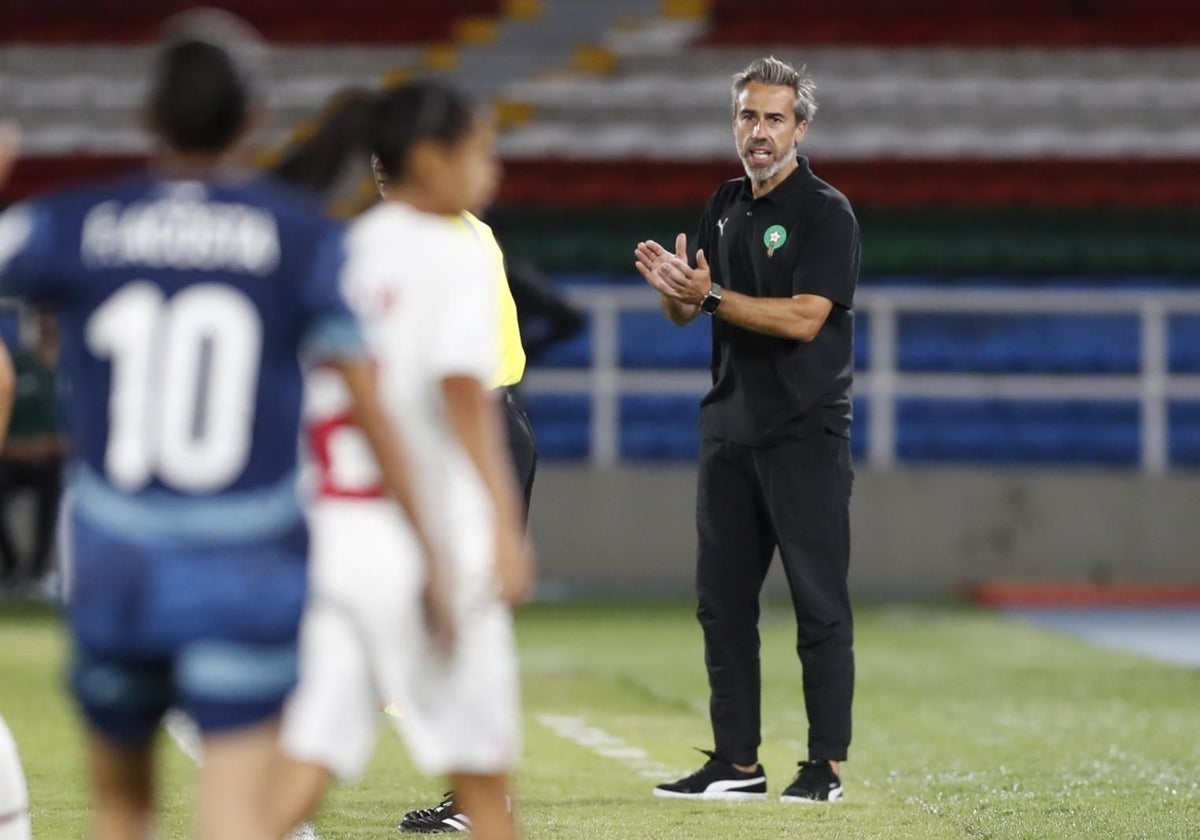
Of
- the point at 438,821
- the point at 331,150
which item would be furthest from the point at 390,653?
the point at 438,821

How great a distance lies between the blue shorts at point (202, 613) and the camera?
12.5 ft

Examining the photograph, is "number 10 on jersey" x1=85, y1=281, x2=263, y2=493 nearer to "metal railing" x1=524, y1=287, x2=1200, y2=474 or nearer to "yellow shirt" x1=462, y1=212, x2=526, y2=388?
"yellow shirt" x1=462, y1=212, x2=526, y2=388

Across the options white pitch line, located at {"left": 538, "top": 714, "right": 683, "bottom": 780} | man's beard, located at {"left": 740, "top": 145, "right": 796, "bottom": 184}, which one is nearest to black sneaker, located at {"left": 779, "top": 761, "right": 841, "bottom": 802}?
white pitch line, located at {"left": 538, "top": 714, "right": 683, "bottom": 780}

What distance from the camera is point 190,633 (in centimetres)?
381

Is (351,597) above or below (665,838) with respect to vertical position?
above

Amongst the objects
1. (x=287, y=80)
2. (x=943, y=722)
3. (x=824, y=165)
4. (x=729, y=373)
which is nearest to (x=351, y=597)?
(x=729, y=373)

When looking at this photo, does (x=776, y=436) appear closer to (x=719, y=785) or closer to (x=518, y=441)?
(x=518, y=441)

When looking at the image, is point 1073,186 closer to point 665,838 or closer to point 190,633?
point 665,838

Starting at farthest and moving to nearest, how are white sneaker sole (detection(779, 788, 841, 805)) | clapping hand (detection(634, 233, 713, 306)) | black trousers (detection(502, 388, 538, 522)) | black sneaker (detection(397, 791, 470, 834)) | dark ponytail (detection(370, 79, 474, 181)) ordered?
white sneaker sole (detection(779, 788, 841, 805)) → clapping hand (detection(634, 233, 713, 306)) → black trousers (detection(502, 388, 538, 522)) → black sneaker (detection(397, 791, 470, 834)) → dark ponytail (detection(370, 79, 474, 181))

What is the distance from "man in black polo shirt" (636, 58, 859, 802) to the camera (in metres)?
7.54

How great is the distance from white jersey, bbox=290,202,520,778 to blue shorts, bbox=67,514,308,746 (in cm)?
46

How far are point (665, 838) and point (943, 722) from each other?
132 inches

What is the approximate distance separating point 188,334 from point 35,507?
12.8 meters

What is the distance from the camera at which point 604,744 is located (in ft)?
29.8
